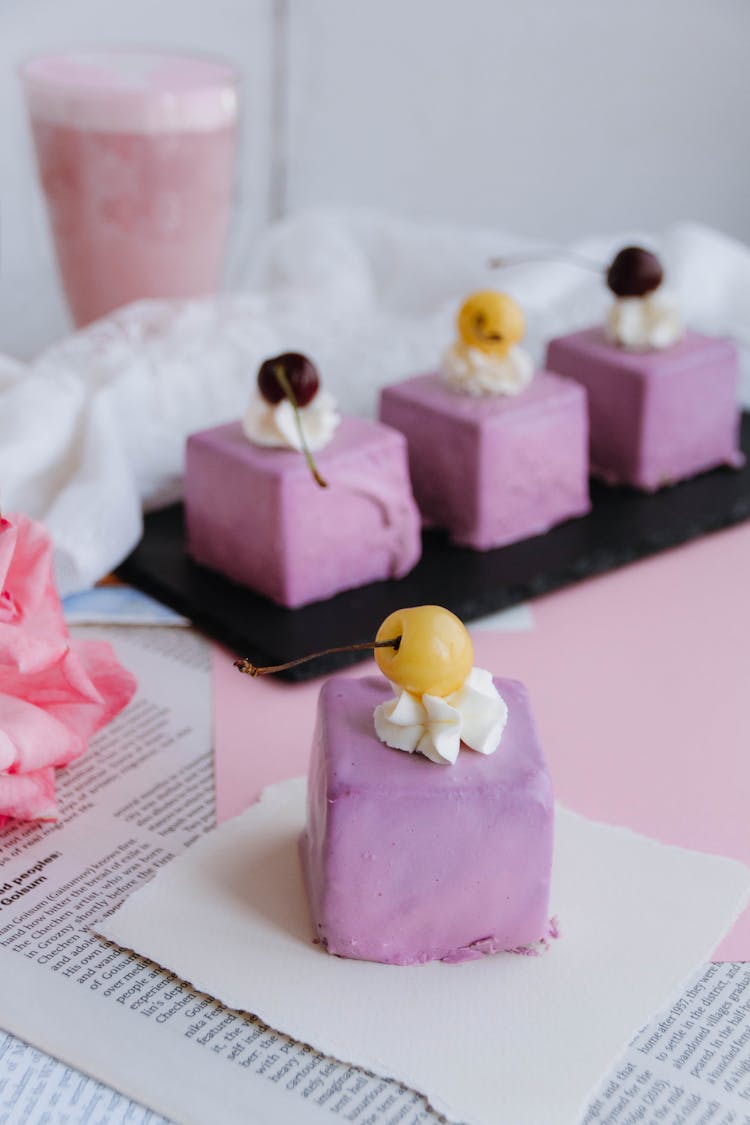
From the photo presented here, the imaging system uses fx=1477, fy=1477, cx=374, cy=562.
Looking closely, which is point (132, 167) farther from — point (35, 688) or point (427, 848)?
point (427, 848)

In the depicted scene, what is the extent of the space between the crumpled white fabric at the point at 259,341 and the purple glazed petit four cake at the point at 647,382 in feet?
0.72

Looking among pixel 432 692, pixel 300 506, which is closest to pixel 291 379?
pixel 300 506

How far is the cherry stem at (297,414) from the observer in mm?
1279

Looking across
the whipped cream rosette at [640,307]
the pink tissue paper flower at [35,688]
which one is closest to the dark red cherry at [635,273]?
the whipped cream rosette at [640,307]

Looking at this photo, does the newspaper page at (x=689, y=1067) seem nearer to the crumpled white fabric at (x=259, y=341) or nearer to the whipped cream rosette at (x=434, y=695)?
the whipped cream rosette at (x=434, y=695)

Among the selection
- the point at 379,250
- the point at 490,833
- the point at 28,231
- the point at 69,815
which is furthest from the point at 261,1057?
the point at 28,231

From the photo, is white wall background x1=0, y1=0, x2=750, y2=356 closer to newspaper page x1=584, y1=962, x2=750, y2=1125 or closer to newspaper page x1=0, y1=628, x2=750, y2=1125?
newspaper page x1=0, y1=628, x2=750, y2=1125

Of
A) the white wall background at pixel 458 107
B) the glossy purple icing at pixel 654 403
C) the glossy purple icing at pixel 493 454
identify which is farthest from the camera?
the white wall background at pixel 458 107

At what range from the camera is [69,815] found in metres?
1.10

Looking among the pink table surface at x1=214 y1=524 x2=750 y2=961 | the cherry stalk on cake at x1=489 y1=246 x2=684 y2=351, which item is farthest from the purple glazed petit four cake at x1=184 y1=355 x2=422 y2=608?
the cherry stalk on cake at x1=489 y1=246 x2=684 y2=351

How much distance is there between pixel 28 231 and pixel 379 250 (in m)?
0.64

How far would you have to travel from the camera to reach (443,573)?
1452mm

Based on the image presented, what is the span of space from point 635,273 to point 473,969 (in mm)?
920

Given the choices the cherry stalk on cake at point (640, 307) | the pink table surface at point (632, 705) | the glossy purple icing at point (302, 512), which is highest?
the cherry stalk on cake at point (640, 307)
